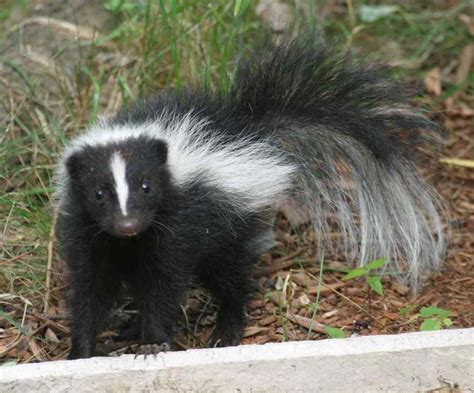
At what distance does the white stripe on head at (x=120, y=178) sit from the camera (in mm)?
4875

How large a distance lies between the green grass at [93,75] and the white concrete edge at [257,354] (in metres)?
1.42

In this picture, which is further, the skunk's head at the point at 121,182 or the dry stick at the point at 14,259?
the dry stick at the point at 14,259

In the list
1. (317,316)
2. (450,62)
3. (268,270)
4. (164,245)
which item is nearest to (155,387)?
(164,245)

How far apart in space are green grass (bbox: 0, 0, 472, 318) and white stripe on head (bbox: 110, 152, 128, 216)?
125cm

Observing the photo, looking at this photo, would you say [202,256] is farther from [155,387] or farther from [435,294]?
[435,294]

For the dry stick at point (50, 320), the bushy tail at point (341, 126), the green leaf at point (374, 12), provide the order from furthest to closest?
the green leaf at point (374, 12) < the bushy tail at point (341, 126) < the dry stick at point (50, 320)

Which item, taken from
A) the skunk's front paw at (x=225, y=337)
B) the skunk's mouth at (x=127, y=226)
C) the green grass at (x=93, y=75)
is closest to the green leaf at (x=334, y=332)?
the skunk's front paw at (x=225, y=337)

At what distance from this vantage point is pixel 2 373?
4.52 meters

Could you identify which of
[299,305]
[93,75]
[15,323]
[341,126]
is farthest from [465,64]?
[15,323]

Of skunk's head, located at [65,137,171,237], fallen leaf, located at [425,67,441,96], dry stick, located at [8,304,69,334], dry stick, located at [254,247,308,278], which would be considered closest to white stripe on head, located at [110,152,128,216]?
skunk's head, located at [65,137,171,237]

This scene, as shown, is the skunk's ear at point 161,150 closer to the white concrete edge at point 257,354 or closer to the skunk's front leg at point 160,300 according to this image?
the skunk's front leg at point 160,300

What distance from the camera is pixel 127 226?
4797 millimetres

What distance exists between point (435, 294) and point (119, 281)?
2.10 metres

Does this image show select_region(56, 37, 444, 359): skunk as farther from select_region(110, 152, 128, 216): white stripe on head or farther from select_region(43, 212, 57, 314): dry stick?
select_region(43, 212, 57, 314): dry stick
